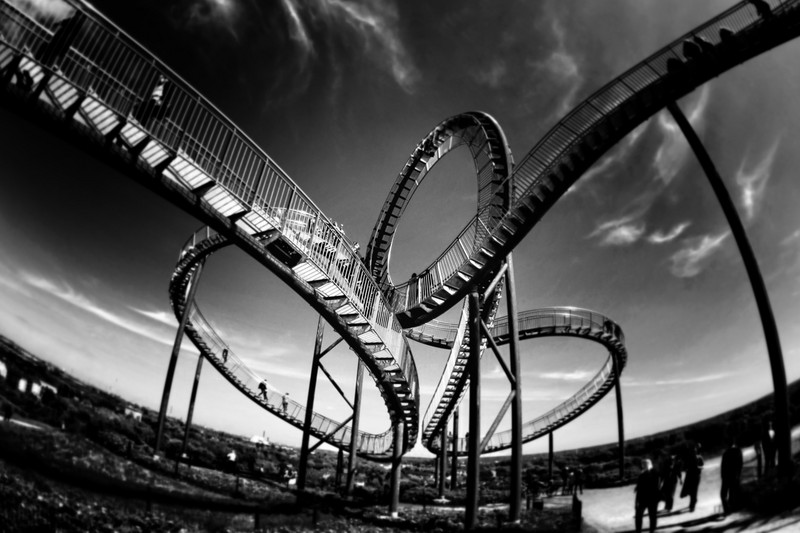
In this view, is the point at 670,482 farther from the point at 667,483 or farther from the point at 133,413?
the point at 133,413

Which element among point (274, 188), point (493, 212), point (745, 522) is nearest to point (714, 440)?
point (745, 522)

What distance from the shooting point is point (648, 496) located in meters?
5.69

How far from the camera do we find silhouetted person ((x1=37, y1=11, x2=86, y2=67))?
552 centimetres

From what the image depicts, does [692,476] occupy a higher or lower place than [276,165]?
lower

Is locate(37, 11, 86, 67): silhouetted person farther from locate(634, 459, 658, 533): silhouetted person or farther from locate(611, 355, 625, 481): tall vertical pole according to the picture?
locate(611, 355, 625, 481): tall vertical pole

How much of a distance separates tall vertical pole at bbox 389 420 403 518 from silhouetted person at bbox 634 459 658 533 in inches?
290

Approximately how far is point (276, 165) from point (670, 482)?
820cm

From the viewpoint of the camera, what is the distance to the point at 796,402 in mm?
5605

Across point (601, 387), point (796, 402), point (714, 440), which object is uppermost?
point (601, 387)

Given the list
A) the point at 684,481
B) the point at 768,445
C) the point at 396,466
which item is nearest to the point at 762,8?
the point at 768,445

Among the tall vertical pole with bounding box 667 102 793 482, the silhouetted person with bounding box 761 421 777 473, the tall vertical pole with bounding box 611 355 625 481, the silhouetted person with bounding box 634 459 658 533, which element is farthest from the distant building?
the tall vertical pole with bounding box 611 355 625 481

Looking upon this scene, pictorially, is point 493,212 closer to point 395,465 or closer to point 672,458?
point 672,458

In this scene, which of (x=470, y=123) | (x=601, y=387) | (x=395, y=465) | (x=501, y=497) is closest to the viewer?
(x=395, y=465)

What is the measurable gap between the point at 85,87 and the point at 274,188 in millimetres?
3061
